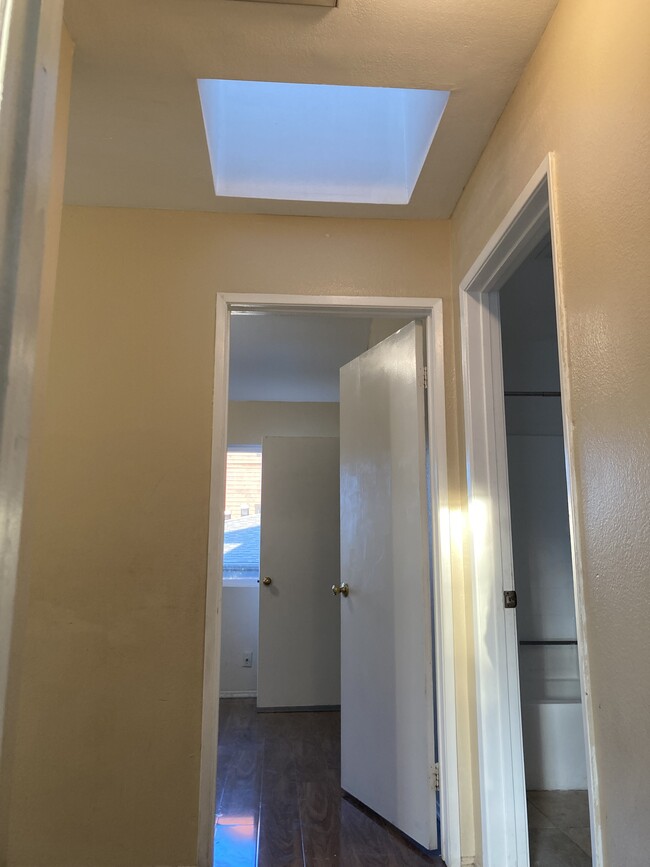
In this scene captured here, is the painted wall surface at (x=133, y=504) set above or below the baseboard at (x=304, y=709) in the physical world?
above

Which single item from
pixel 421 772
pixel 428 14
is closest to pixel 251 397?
pixel 421 772

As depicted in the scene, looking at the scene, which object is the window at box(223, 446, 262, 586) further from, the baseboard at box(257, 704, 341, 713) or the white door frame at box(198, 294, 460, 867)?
the white door frame at box(198, 294, 460, 867)

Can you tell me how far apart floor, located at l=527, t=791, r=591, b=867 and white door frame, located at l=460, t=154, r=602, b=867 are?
369 millimetres

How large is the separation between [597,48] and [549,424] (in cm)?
227

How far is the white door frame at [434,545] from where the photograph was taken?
78.3 inches

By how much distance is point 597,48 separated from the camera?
122cm

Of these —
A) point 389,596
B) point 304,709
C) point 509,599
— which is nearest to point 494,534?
point 509,599

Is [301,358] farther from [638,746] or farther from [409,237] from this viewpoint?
[638,746]

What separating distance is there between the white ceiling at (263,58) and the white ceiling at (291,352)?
4.96 ft

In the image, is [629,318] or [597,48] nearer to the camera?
[629,318]

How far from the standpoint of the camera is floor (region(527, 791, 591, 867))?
2074 millimetres

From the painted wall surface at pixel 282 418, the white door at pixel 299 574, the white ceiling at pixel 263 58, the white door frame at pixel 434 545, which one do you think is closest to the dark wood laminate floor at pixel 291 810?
the white door frame at pixel 434 545

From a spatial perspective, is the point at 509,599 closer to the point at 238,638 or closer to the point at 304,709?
the point at 304,709

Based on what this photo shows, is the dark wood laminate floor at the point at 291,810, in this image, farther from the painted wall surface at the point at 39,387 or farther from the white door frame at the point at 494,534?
the painted wall surface at the point at 39,387
